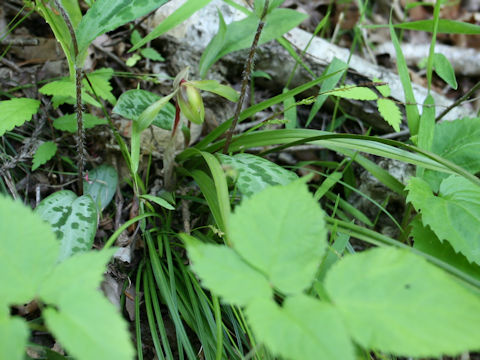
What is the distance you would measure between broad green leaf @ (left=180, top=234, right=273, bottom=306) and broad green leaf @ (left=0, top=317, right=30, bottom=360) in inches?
9.4

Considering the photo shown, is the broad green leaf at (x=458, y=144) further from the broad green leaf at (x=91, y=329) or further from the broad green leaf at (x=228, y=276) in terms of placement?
the broad green leaf at (x=91, y=329)

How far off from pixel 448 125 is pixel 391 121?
0.73 ft

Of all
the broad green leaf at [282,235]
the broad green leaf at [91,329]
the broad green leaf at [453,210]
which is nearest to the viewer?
the broad green leaf at [91,329]

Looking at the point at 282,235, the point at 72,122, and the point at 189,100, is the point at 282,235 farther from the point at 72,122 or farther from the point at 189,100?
the point at 72,122

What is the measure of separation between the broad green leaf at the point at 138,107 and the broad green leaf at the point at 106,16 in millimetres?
262

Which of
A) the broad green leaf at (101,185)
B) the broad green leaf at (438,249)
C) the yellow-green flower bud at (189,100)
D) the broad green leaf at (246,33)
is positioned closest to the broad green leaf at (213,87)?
the yellow-green flower bud at (189,100)

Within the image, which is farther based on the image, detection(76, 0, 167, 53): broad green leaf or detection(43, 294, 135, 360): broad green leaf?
detection(76, 0, 167, 53): broad green leaf

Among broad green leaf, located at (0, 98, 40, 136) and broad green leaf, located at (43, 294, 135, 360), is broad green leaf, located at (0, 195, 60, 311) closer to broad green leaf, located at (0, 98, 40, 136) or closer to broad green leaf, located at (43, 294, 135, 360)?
broad green leaf, located at (43, 294, 135, 360)

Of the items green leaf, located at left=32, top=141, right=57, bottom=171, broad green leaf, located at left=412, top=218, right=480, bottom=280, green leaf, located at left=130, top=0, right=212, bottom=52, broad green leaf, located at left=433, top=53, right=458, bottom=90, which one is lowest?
broad green leaf, located at left=412, top=218, right=480, bottom=280

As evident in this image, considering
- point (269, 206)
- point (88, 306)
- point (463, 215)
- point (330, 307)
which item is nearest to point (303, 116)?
point (463, 215)

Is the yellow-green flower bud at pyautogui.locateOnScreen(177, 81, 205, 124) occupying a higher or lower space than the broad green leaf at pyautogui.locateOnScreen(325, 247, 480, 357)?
higher

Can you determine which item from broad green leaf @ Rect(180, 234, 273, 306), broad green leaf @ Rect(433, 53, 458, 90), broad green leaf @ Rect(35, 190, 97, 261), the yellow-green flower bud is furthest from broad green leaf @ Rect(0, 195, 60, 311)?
broad green leaf @ Rect(433, 53, 458, 90)

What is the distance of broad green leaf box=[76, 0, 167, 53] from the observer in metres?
0.89

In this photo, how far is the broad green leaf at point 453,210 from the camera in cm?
102
